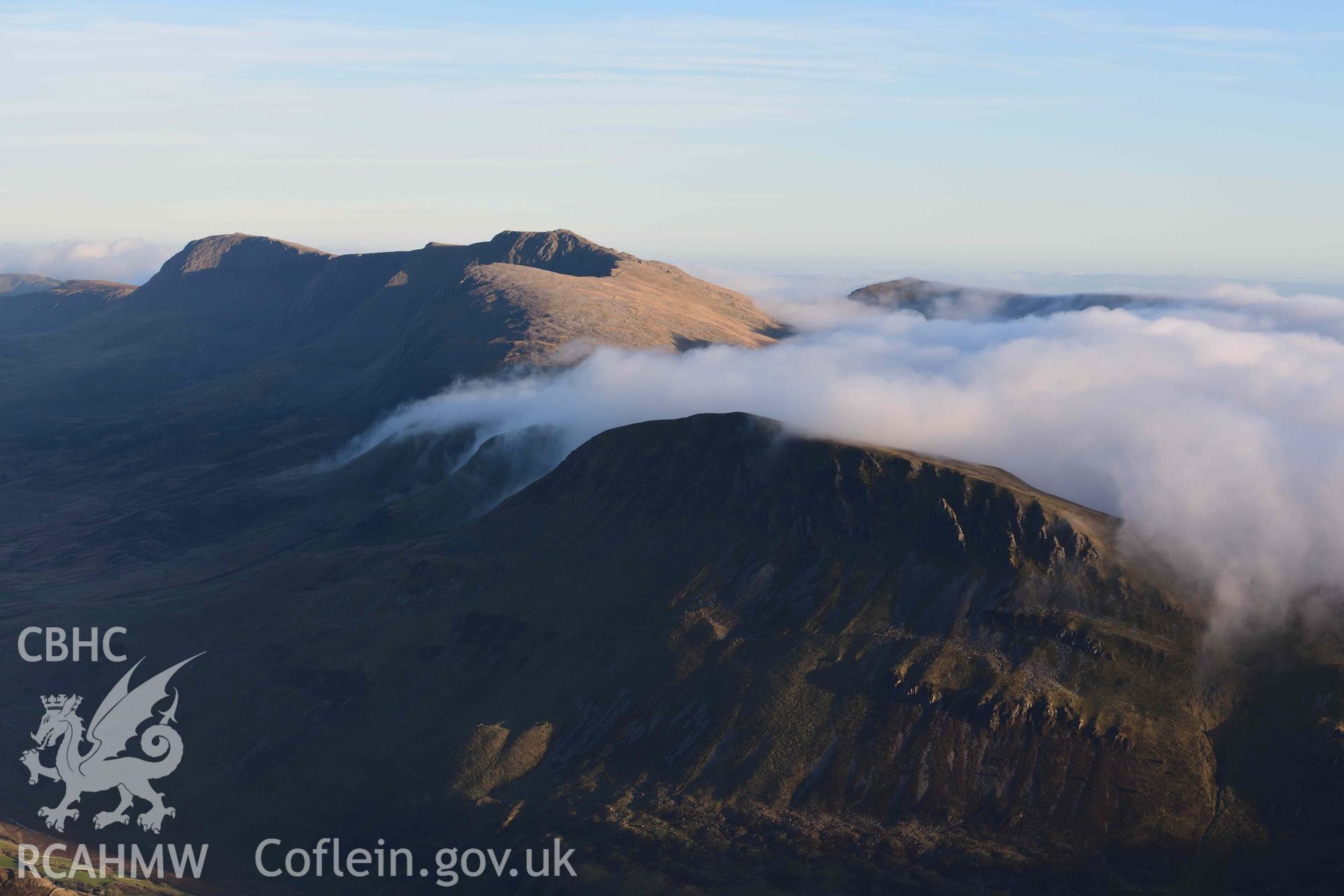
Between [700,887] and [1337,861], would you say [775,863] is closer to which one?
[700,887]

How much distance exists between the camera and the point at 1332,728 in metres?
199

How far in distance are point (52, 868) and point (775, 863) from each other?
10632 centimetres

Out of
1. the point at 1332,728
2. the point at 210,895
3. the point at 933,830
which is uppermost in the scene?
the point at 1332,728

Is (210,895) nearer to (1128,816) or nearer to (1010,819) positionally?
(1010,819)

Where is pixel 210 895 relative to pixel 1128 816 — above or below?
below

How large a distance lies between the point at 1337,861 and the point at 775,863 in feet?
265

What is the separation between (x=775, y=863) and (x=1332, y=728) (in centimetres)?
8951

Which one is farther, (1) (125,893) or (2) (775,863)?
(2) (775,863)

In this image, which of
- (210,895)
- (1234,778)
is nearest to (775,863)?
(1234,778)

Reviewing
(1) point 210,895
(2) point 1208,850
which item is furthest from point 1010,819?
(1) point 210,895

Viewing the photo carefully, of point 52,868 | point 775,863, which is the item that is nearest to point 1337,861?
point 775,863

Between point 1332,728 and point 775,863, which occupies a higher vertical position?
point 1332,728

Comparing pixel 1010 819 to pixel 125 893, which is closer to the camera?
pixel 125 893

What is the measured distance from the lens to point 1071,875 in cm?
18912
